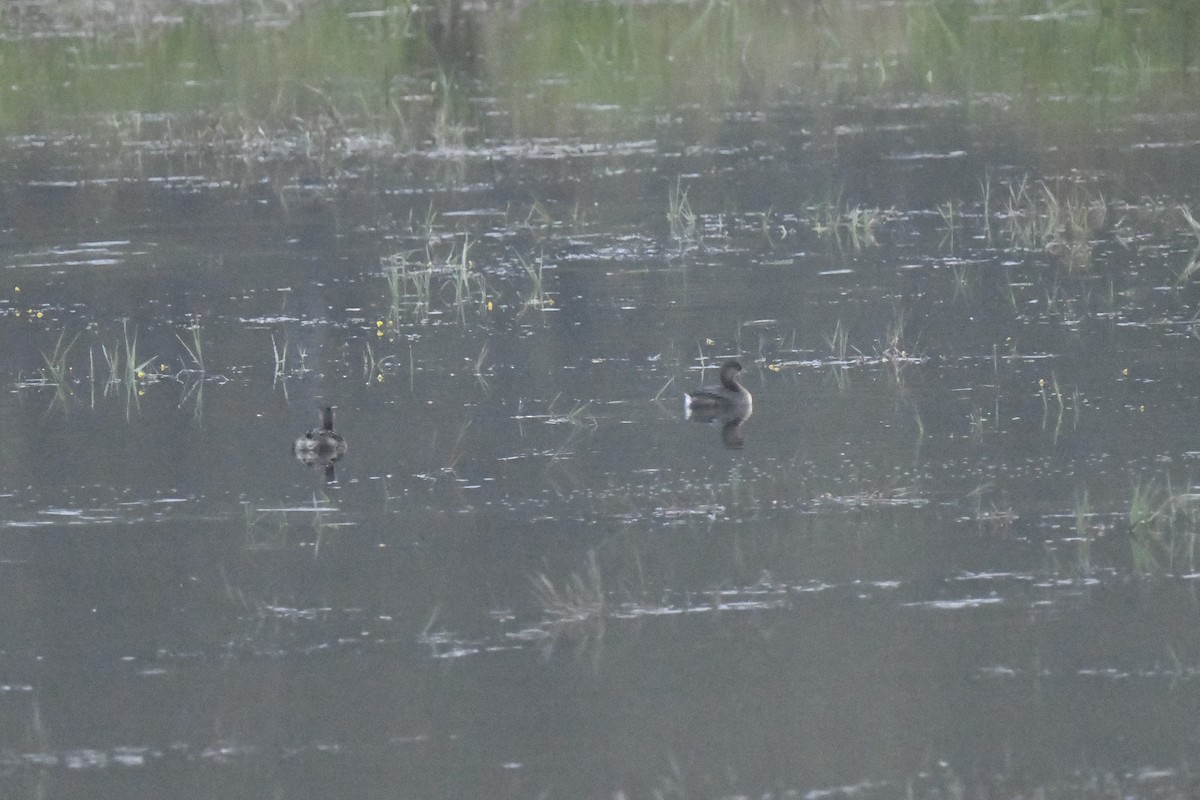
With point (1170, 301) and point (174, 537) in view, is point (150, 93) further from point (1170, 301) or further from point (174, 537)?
point (174, 537)

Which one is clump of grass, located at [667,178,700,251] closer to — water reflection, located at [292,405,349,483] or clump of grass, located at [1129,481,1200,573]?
water reflection, located at [292,405,349,483]

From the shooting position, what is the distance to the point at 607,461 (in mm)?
8812

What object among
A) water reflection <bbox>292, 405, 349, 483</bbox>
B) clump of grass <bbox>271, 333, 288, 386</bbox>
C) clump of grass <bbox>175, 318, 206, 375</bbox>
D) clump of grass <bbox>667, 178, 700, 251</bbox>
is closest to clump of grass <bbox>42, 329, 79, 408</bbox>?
clump of grass <bbox>175, 318, 206, 375</bbox>

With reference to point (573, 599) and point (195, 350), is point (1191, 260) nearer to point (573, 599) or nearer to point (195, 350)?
point (195, 350)

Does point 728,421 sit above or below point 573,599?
below

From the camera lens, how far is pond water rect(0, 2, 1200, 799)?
6.03 m

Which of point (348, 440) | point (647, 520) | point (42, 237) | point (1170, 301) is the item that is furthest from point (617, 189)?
point (647, 520)

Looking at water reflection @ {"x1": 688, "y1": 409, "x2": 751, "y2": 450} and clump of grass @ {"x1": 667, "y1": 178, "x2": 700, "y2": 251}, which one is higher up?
water reflection @ {"x1": 688, "y1": 409, "x2": 751, "y2": 450}

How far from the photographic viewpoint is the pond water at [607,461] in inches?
237

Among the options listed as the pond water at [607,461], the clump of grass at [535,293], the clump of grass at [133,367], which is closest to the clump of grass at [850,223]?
the pond water at [607,461]

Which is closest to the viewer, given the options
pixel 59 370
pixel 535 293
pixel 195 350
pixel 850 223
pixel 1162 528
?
pixel 1162 528

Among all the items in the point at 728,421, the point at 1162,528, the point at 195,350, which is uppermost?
the point at 1162,528

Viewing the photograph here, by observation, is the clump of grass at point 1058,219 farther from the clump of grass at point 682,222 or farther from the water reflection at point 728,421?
the water reflection at point 728,421

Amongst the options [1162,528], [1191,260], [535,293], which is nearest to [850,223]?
[1191,260]
